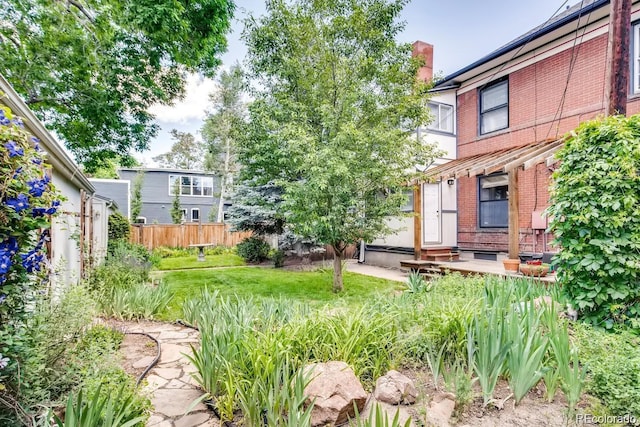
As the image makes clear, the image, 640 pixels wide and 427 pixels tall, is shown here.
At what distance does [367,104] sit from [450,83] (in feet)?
19.3

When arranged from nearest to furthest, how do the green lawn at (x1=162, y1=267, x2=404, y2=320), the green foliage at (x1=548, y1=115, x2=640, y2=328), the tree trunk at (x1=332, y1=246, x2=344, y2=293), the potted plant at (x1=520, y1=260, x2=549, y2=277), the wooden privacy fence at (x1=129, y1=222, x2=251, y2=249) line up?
1. the green foliage at (x1=548, y1=115, x2=640, y2=328)
2. the potted plant at (x1=520, y1=260, x2=549, y2=277)
3. the green lawn at (x1=162, y1=267, x2=404, y2=320)
4. the tree trunk at (x1=332, y1=246, x2=344, y2=293)
5. the wooden privacy fence at (x1=129, y1=222, x2=251, y2=249)

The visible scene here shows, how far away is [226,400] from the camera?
8.97 feet

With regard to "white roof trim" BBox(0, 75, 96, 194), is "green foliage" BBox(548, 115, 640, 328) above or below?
below

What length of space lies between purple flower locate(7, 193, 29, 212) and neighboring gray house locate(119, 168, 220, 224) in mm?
23738

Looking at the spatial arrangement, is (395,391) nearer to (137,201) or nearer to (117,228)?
→ (117,228)

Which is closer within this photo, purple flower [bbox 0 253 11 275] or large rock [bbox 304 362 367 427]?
purple flower [bbox 0 253 11 275]

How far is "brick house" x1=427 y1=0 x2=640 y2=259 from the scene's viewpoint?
820 centimetres

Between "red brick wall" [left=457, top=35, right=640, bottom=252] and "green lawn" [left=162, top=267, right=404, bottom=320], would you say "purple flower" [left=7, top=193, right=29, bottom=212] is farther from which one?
"red brick wall" [left=457, top=35, right=640, bottom=252]

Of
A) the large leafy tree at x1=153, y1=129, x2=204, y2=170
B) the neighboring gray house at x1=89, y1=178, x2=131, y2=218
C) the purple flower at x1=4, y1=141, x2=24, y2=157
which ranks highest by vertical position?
the large leafy tree at x1=153, y1=129, x2=204, y2=170

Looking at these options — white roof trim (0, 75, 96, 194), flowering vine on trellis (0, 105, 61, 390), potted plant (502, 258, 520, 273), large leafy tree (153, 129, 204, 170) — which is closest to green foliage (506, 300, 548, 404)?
flowering vine on trellis (0, 105, 61, 390)

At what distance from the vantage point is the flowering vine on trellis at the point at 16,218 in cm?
185

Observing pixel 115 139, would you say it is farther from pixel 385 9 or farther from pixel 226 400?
pixel 226 400

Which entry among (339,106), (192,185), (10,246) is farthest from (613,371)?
(192,185)

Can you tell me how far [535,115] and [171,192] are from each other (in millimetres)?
23423
